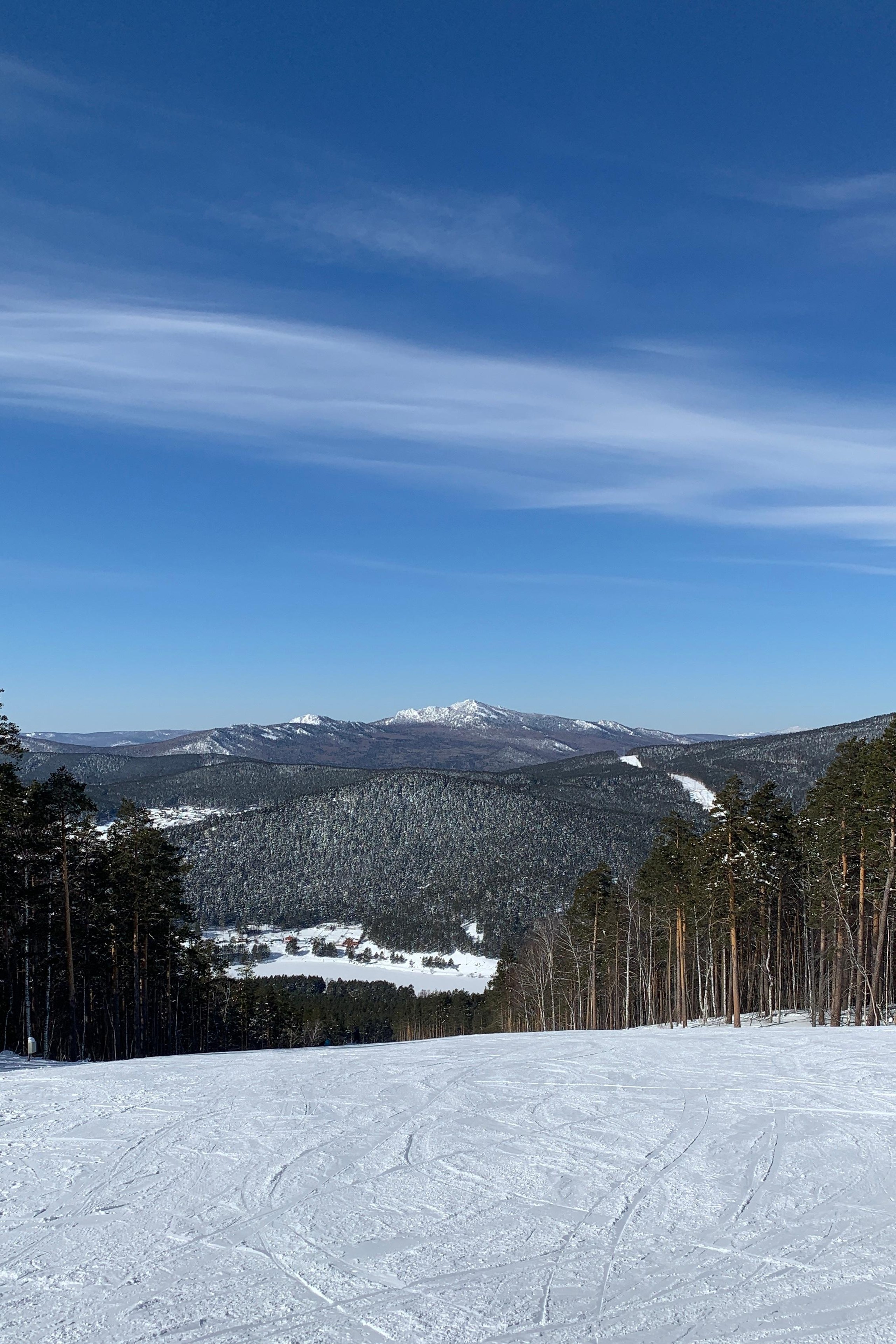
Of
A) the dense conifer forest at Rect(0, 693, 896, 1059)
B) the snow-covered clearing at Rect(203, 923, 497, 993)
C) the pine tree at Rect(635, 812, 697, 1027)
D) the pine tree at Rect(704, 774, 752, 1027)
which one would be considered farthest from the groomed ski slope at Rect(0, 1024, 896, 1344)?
the snow-covered clearing at Rect(203, 923, 497, 993)

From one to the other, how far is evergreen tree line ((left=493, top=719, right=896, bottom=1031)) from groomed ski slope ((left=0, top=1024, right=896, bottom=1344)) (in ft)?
52.2

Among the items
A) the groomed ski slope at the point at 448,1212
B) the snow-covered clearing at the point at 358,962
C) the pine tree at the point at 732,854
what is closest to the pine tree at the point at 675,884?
the pine tree at the point at 732,854

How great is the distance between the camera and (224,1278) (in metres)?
5.68

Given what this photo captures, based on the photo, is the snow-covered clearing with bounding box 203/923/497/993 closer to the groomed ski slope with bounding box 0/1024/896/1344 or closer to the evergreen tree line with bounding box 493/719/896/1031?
the evergreen tree line with bounding box 493/719/896/1031

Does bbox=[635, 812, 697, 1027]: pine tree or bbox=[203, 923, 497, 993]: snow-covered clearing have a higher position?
bbox=[635, 812, 697, 1027]: pine tree

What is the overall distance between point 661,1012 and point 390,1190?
46.4m

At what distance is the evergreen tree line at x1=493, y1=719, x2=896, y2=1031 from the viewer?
2728cm

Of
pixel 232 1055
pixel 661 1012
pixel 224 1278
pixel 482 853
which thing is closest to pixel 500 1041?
pixel 232 1055

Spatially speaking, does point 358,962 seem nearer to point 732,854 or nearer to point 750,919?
point 750,919

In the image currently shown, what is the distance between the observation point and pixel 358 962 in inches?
6358

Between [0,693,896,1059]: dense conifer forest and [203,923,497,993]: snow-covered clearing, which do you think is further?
[203,923,497,993]: snow-covered clearing

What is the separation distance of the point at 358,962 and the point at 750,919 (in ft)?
454

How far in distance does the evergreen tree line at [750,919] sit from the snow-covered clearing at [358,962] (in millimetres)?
84272

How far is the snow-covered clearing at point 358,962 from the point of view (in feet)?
464
